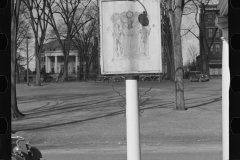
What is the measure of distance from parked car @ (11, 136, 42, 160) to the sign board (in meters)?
1.77

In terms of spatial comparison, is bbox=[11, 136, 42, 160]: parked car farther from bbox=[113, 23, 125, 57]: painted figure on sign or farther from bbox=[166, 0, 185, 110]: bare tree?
bbox=[166, 0, 185, 110]: bare tree

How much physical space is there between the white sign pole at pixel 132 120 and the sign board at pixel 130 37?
0.14 m

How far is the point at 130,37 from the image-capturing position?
352cm

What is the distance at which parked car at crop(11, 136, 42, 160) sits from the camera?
178 inches

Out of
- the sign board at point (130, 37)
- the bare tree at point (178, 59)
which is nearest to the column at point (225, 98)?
the sign board at point (130, 37)

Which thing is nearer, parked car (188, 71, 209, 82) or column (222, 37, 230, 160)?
column (222, 37, 230, 160)

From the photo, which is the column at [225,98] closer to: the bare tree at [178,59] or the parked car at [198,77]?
the bare tree at [178,59]

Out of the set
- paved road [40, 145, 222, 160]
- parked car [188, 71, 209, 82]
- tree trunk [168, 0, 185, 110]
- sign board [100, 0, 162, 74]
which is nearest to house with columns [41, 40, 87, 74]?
parked car [188, 71, 209, 82]

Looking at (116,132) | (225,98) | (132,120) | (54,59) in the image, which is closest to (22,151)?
(132,120)

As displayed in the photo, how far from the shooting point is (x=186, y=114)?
1543 centimetres

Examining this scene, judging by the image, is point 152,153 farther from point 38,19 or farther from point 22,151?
point 38,19
